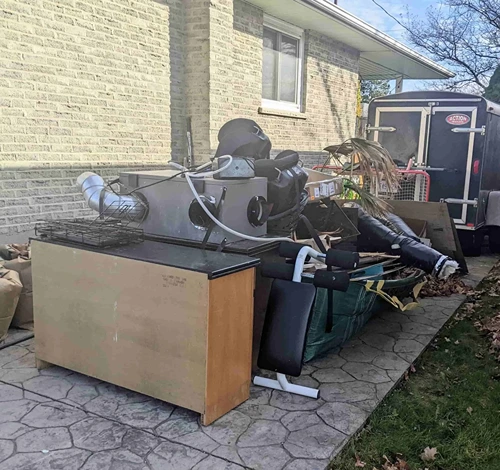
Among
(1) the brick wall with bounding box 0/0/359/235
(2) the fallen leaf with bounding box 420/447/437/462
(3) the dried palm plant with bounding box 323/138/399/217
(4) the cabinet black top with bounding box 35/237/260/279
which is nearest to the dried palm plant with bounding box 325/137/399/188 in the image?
(3) the dried palm plant with bounding box 323/138/399/217

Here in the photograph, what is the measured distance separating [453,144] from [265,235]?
196 inches

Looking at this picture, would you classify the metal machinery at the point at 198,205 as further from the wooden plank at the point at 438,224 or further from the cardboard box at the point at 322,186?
the wooden plank at the point at 438,224

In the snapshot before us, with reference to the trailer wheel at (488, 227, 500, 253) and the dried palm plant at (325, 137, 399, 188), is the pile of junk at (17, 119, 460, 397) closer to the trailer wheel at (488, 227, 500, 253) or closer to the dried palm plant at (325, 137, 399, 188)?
the dried palm plant at (325, 137, 399, 188)

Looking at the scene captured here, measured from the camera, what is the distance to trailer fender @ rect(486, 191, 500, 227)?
7.92m

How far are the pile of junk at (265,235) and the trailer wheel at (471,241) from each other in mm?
3631

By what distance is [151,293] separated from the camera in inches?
114

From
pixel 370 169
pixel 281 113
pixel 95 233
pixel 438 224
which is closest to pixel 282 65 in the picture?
pixel 281 113

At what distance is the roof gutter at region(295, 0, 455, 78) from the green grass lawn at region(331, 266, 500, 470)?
5.97 m

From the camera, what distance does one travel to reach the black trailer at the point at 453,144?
24.1 ft

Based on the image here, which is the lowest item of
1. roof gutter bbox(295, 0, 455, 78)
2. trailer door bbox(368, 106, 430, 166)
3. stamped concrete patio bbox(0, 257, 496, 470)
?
stamped concrete patio bbox(0, 257, 496, 470)

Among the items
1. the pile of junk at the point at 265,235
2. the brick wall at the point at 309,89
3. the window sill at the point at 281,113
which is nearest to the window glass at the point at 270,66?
the window sill at the point at 281,113

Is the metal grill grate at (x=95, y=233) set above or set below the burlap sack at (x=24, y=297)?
above

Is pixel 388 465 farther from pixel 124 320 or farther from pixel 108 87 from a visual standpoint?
pixel 108 87

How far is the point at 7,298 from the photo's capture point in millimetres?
4004
